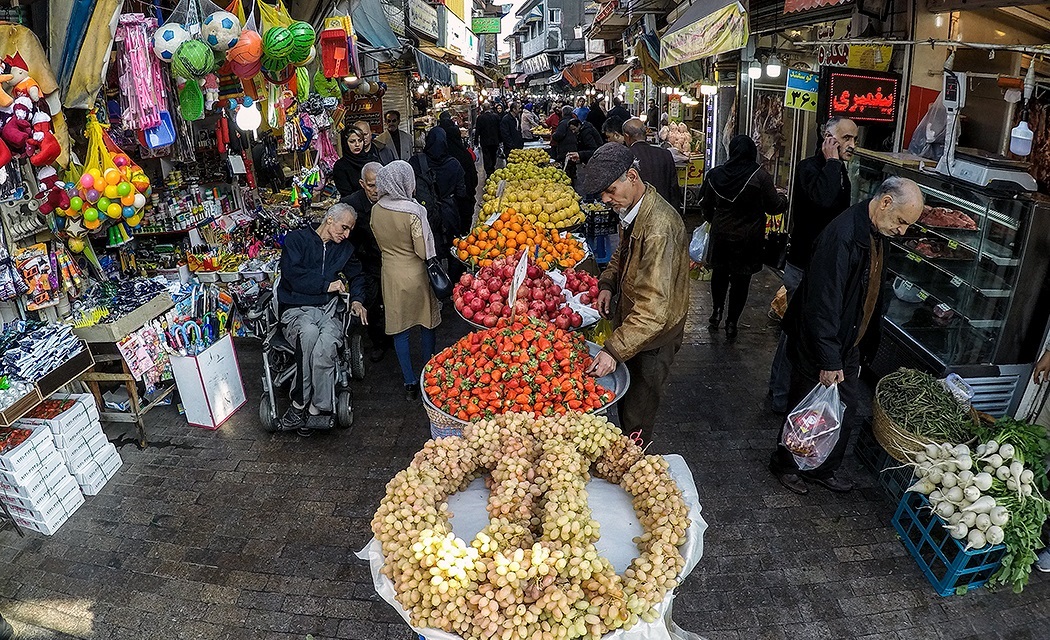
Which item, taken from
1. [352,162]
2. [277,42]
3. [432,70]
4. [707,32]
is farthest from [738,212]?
[432,70]

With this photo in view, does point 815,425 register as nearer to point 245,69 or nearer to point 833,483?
point 833,483

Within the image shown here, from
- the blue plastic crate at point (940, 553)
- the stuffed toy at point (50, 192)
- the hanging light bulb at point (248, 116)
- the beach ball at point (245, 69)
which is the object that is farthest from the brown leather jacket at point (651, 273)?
the hanging light bulb at point (248, 116)

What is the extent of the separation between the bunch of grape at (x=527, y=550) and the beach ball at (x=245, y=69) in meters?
4.19

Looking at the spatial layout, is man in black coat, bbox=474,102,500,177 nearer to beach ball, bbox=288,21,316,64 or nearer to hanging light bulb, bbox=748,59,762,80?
hanging light bulb, bbox=748,59,762,80

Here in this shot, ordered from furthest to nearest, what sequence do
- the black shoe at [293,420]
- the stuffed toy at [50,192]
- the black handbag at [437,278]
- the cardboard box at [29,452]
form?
the black handbag at [437,278] → the black shoe at [293,420] → the stuffed toy at [50,192] → the cardboard box at [29,452]

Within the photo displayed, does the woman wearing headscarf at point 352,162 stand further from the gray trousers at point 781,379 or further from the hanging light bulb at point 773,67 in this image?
the hanging light bulb at point 773,67

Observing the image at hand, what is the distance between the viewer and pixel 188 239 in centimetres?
655

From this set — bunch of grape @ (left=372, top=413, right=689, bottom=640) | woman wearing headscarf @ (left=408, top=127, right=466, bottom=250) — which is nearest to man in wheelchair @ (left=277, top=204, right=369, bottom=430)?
woman wearing headscarf @ (left=408, top=127, right=466, bottom=250)

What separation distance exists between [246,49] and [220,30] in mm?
217

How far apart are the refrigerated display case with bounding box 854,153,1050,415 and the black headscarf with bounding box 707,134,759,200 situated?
1039mm

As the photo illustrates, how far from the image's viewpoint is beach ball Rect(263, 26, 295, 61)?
17.1ft

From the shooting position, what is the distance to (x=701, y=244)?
693cm

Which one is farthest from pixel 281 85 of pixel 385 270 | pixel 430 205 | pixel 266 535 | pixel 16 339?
pixel 266 535

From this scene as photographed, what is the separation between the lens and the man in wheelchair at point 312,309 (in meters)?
4.97
